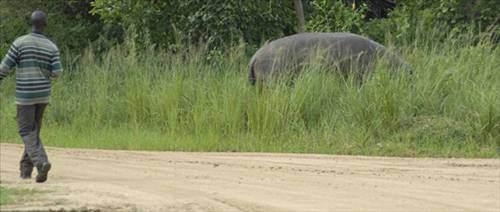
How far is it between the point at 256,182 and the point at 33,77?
100 inches

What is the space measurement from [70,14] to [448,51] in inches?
470

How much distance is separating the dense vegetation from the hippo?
338mm

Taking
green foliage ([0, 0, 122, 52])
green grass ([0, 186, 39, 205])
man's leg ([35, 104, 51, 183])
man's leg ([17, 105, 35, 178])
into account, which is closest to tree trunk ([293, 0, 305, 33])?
green foliage ([0, 0, 122, 52])

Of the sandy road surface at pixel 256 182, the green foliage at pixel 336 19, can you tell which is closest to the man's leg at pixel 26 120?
the sandy road surface at pixel 256 182

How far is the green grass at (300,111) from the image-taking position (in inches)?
500

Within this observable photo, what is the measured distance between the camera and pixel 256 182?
31.2 ft

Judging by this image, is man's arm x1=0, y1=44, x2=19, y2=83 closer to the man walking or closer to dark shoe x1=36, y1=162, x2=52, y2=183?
the man walking

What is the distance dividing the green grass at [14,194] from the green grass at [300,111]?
4.80 m

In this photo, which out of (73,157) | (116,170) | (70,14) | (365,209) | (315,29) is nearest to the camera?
(365,209)

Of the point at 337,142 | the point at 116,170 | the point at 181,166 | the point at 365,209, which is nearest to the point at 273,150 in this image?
the point at 337,142

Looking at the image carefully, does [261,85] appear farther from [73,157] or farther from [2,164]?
[2,164]

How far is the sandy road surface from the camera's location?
8070mm

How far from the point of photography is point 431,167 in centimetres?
1080

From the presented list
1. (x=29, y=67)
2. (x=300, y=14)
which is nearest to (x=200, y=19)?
(x=300, y=14)
